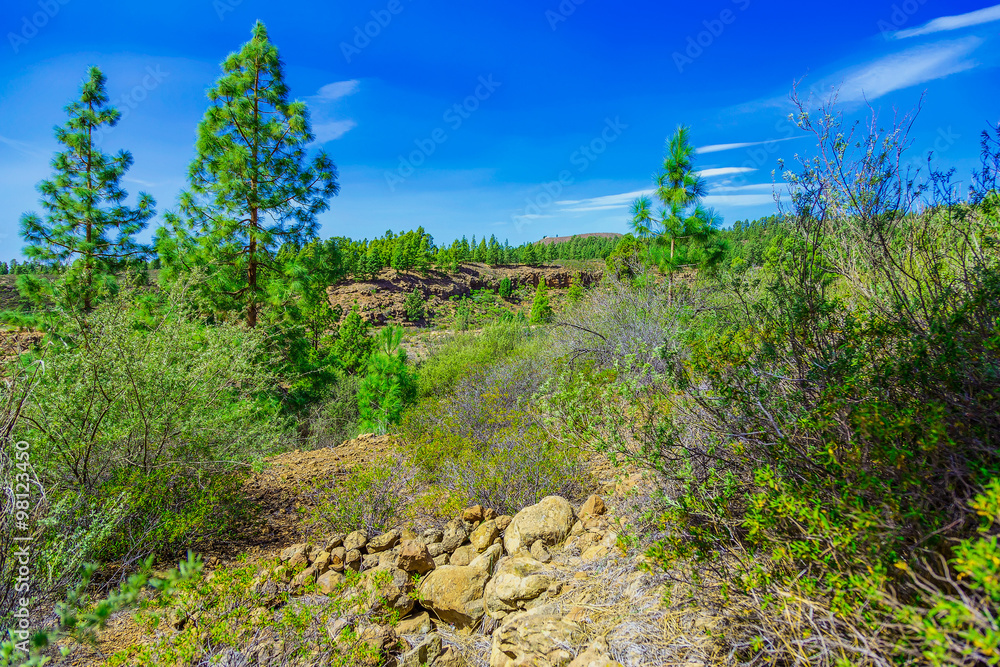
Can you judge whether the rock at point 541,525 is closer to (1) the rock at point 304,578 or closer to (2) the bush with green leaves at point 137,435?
(1) the rock at point 304,578

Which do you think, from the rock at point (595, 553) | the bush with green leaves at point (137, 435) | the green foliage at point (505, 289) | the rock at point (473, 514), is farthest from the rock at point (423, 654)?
the green foliage at point (505, 289)

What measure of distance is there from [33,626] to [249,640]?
3.30 feet

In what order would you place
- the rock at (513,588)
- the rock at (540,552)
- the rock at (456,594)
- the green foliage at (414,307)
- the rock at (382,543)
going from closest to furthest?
the rock at (513,588), the rock at (456,594), the rock at (540,552), the rock at (382,543), the green foliage at (414,307)

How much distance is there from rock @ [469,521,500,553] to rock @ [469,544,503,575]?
0.11 meters

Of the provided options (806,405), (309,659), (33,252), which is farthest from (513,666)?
(33,252)

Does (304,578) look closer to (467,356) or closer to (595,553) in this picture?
(595,553)

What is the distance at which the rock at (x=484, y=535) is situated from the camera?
361 cm

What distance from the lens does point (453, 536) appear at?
12.1 ft

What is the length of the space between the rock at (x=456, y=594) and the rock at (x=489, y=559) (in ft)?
0.25

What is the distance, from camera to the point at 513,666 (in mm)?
2244

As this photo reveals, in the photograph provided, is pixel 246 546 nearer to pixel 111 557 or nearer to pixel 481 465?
pixel 111 557

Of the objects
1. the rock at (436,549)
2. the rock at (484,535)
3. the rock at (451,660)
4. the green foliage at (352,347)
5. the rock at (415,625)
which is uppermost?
the green foliage at (352,347)

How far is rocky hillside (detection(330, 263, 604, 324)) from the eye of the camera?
127 feet

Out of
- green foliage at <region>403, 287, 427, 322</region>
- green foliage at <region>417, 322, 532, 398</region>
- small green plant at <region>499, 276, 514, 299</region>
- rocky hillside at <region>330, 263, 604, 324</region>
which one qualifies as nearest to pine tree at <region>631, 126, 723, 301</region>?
green foliage at <region>417, 322, 532, 398</region>
